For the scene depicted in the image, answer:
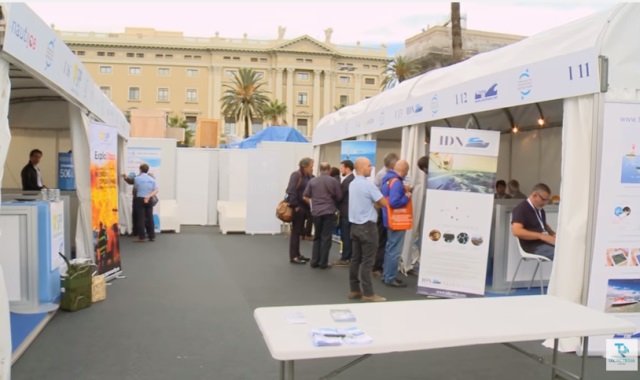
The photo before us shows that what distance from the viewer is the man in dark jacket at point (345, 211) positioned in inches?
297

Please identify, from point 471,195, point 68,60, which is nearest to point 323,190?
point 471,195

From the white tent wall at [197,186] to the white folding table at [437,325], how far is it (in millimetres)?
11059

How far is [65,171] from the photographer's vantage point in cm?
998

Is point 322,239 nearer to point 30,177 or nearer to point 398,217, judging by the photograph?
point 398,217

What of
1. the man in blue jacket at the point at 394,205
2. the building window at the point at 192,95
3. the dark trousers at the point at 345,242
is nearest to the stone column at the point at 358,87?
the building window at the point at 192,95

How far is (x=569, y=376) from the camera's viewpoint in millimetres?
3283

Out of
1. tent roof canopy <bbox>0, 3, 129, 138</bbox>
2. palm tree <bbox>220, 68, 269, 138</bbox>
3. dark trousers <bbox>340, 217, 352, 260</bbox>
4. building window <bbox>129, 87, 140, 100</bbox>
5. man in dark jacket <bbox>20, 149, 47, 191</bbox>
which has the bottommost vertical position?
dark trousers <bbox>340, 217, 352, 260</bbox>

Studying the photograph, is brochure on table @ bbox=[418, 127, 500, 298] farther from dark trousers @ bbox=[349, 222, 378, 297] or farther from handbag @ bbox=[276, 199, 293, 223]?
handbag @ bbox=[276, 199, 293, 223]

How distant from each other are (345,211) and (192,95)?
60023 millimetres

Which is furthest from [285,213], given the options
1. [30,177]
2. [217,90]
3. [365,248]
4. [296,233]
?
[217,90]

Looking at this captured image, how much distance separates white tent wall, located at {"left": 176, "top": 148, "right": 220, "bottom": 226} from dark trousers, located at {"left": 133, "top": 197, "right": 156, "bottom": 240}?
282 cm

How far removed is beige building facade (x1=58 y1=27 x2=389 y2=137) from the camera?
208 feet

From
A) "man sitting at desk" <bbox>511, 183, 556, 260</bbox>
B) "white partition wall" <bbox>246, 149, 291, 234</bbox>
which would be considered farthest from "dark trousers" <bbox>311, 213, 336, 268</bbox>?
"white partition wall" <bbox>246, 149, 291, 234</bbox>

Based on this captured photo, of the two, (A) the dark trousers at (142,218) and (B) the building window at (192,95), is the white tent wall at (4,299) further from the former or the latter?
(B) the building window at (192,95)
